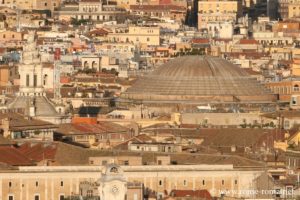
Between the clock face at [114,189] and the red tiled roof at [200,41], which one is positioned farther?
the red tiled roof at [200,41]

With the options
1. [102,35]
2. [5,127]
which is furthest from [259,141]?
[102,35]

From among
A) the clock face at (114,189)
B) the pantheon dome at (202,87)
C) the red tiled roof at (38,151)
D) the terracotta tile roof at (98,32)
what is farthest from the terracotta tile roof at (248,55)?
the clock face at (114,189)

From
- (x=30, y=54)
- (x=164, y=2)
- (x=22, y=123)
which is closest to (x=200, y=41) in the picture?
(x=164, y=2)

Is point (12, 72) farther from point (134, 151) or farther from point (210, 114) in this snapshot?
point (134, 151)

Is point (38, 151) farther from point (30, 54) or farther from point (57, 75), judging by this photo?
point (57, 75)

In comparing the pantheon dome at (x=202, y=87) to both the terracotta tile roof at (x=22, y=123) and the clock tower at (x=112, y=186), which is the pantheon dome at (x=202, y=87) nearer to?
the terracotta tile roof at (x=22, y=123)
